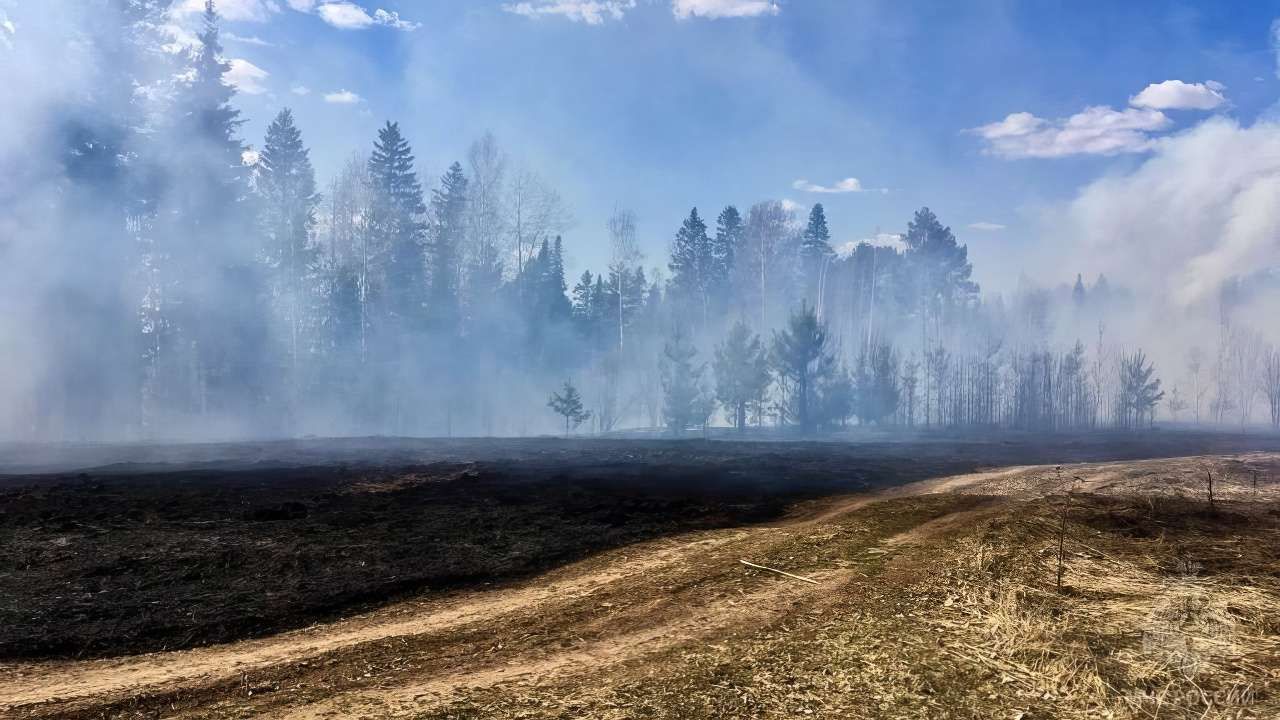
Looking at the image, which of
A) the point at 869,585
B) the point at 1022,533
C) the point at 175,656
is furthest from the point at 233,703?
the point at 1022,533

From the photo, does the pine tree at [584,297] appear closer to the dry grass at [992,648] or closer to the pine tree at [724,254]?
the pine tree at [724,254]

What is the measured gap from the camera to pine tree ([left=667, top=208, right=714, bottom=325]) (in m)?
66.7

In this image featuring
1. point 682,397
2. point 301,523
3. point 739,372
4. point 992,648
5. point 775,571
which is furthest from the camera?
point 739,372

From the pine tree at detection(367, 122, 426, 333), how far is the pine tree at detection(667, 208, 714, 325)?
25514mm

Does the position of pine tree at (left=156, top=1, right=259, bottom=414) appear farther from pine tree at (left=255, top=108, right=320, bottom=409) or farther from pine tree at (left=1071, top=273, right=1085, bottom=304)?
pine tree at (left=1071, top=273, right=1085, bottom=304)

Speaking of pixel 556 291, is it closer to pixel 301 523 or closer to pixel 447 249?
pixel 447 249

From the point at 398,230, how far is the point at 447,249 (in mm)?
3762

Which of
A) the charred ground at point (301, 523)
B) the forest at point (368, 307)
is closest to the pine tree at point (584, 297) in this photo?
the forest at point (368, 307)

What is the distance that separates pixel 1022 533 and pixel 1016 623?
490cm

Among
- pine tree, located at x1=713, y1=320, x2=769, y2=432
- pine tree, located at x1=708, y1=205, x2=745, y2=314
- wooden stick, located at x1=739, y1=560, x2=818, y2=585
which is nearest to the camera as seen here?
wooden stick, located at x1=739, y1=560, x2=818, y2=585

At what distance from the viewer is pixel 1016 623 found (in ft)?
25.0

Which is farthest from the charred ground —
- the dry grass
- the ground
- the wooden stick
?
the dry grass

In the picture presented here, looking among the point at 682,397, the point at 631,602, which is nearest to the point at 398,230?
the point at 682,397

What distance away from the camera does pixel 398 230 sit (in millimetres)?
50438
